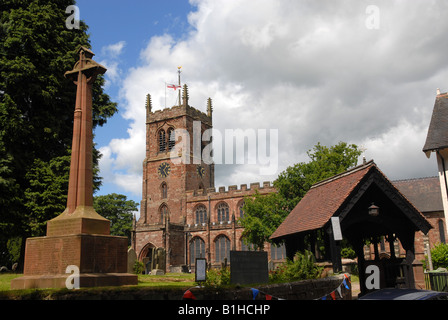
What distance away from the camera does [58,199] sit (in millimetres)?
21922

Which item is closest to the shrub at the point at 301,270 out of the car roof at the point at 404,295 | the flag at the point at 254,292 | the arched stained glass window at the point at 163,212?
the car roof at the point at 404,295

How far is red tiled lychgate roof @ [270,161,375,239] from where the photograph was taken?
12031 mm

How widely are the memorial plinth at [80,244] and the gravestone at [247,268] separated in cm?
299

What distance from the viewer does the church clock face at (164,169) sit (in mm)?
66438

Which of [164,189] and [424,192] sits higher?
[164,189]

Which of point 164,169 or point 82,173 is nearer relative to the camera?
point 82,173

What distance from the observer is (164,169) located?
219 feet

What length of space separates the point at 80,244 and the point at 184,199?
54043 millimetres

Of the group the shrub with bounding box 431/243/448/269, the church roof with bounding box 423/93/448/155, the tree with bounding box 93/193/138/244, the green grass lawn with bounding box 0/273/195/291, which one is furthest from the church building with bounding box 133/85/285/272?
the green grass lawn with bounding box 0/273/195/291

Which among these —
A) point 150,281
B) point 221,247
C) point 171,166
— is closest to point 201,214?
point 221,247

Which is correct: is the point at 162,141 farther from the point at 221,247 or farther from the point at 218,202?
the point at 221,247
